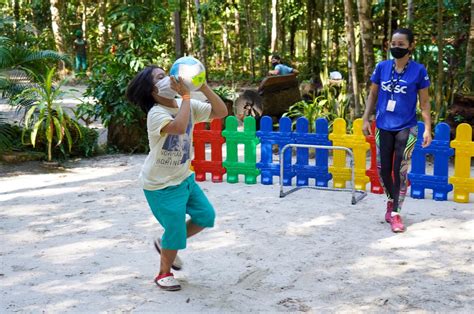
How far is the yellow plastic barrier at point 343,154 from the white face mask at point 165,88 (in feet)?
12.0

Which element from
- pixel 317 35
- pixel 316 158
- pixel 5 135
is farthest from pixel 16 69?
pixel 317 35

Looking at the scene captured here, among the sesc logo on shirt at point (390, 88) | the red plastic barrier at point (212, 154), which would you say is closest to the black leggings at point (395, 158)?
the sesc logo on shirt at point (390, 88)

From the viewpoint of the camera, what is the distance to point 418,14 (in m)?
13.8

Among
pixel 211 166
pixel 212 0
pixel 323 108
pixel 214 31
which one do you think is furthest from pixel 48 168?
pixel 214 31

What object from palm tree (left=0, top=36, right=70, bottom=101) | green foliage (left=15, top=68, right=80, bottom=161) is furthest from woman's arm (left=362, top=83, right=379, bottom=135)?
palm tree (left=0, top=36, right=70, bottom=101)

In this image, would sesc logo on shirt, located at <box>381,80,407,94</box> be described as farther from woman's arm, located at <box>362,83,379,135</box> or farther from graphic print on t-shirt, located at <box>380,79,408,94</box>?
woman's arm, located at <box>362,83,379,135</box>

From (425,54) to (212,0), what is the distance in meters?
5.97

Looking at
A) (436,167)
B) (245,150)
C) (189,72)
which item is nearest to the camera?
(189,72)

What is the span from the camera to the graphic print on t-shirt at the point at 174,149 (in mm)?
4172

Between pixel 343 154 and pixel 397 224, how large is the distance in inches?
70.5

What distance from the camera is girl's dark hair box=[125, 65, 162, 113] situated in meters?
4.17

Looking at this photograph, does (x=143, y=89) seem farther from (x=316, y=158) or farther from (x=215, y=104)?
(x=316, y=158)

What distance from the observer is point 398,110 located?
570 cm

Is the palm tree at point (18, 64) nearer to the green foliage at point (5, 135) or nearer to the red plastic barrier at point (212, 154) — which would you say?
the green foliage at point (5, 135)
